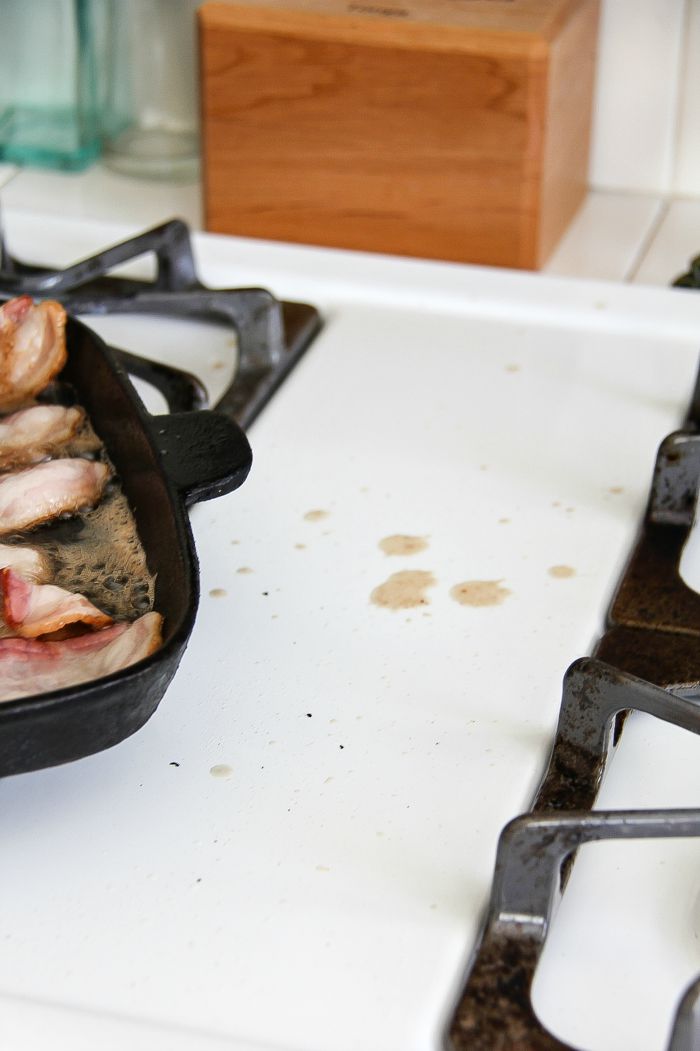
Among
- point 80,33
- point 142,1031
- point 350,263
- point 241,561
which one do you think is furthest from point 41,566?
point 80,33

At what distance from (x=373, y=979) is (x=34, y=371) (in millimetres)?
391

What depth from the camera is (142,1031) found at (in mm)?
482

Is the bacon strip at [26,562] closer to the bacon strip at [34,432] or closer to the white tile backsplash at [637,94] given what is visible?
the bacon strip at [34,432]

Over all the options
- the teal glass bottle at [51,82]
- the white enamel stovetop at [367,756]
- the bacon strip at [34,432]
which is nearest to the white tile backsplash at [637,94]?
the white enamel stovetop at [367,756]

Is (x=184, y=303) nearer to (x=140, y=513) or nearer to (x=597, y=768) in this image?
(x=140, y=513)

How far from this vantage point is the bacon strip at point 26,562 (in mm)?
640

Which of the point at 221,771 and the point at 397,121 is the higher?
the point at 397,121

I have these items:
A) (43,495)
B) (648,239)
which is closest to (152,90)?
(648,239)

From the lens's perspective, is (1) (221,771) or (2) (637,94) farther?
(2) (637,94)

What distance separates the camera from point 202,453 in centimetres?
66

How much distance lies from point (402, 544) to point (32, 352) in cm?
22

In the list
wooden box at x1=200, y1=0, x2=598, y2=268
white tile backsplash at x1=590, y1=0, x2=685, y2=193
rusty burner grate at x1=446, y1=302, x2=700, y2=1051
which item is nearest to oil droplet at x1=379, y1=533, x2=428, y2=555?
rusty burner grate at x1=446, y1=302, x2=700, y2=1051

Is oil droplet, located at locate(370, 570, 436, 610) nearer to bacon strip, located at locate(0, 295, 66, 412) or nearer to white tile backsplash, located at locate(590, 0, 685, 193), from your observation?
bacon strip, located at locate(0, 295, 66, 412)

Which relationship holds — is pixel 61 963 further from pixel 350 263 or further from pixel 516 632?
pixel 350 263
